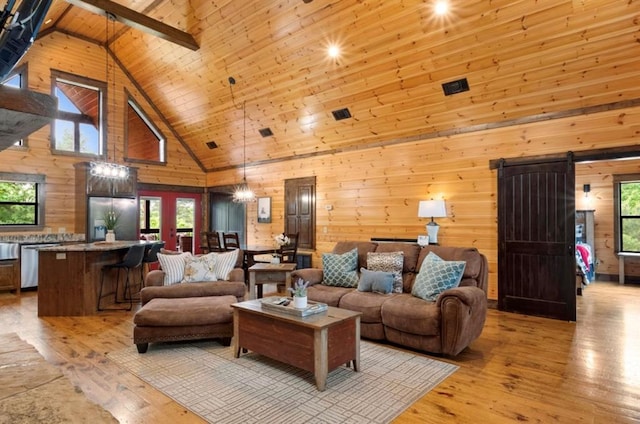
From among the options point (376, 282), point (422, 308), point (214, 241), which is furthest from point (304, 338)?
point (214, 241)

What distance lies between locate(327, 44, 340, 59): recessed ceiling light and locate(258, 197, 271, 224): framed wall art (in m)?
3.98

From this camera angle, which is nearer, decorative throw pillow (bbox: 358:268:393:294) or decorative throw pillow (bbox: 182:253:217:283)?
decorative throw pillow (bbox: 358:268:393:294)

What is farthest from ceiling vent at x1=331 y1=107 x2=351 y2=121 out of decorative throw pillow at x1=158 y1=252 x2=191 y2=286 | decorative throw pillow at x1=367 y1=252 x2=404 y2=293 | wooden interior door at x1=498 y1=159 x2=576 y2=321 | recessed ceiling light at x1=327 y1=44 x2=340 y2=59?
decorative throw pillow at x1=158 y1=252 x2=191 y2=286

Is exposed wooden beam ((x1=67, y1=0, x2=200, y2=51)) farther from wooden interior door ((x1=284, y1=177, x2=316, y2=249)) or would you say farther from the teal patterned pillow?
the teal patterned pillow

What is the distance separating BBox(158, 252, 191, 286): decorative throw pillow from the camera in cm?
449

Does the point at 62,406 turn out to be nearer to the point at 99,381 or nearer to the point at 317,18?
the point at 99,381

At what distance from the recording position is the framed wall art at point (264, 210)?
868 cm

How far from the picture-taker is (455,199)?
5812 millimetres

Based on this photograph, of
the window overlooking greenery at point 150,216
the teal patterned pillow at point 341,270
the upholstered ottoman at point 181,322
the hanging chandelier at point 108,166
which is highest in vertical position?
the hanging chandelier at point 108,166

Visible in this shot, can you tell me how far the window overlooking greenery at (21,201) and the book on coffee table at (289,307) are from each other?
20.6 ft

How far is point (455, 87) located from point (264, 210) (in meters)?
5.12

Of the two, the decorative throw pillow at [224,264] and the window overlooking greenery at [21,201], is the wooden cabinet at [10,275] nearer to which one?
the window overlooking greenery at [21,201]

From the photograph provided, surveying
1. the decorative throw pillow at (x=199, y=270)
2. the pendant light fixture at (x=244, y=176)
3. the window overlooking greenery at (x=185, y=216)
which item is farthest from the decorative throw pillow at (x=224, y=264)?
the window overlooking greenery at (x=185, y=216)

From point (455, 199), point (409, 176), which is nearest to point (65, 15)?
point (409, 176)
